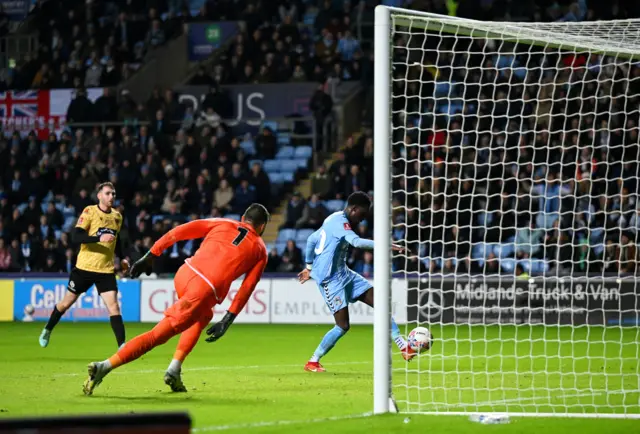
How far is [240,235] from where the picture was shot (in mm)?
9375

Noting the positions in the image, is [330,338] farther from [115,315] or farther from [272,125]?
[272,125]

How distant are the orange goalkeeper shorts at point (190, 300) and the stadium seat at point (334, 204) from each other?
42.2ft

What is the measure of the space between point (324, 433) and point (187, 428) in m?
3.07

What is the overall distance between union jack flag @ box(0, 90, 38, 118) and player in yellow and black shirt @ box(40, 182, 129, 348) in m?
15.1

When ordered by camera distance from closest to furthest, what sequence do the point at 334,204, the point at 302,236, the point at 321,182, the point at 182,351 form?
1. the point at 182,351
2. the point at 334,204
3. the point at 302,236
4. the point at 321,182

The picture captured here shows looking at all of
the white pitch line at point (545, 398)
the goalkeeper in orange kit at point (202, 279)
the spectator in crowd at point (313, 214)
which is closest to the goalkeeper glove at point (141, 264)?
the goalkeeper in orange kit at point (202, 279)

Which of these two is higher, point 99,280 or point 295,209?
point 99,280

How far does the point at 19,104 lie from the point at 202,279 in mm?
19828

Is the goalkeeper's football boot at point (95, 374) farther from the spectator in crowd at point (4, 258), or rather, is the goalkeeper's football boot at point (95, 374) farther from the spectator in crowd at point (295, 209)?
the spectator in crowd at point (4, 258)

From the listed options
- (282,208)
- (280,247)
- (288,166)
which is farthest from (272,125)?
(280,247)

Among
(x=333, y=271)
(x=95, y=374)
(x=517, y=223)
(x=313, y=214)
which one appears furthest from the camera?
(x=313, y=214)

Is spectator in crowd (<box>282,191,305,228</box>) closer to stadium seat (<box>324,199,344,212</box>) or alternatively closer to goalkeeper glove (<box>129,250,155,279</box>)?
stadium seat (<box>324,199,344,212</box>)

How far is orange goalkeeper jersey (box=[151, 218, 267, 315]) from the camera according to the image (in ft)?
29.9

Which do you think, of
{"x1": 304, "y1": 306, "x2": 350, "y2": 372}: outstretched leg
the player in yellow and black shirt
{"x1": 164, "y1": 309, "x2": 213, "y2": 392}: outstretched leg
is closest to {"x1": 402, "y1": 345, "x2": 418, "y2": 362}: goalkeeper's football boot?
{"x1": 304, "y1": 306, "x2": 350, "y2": 372}: outstretched leg
